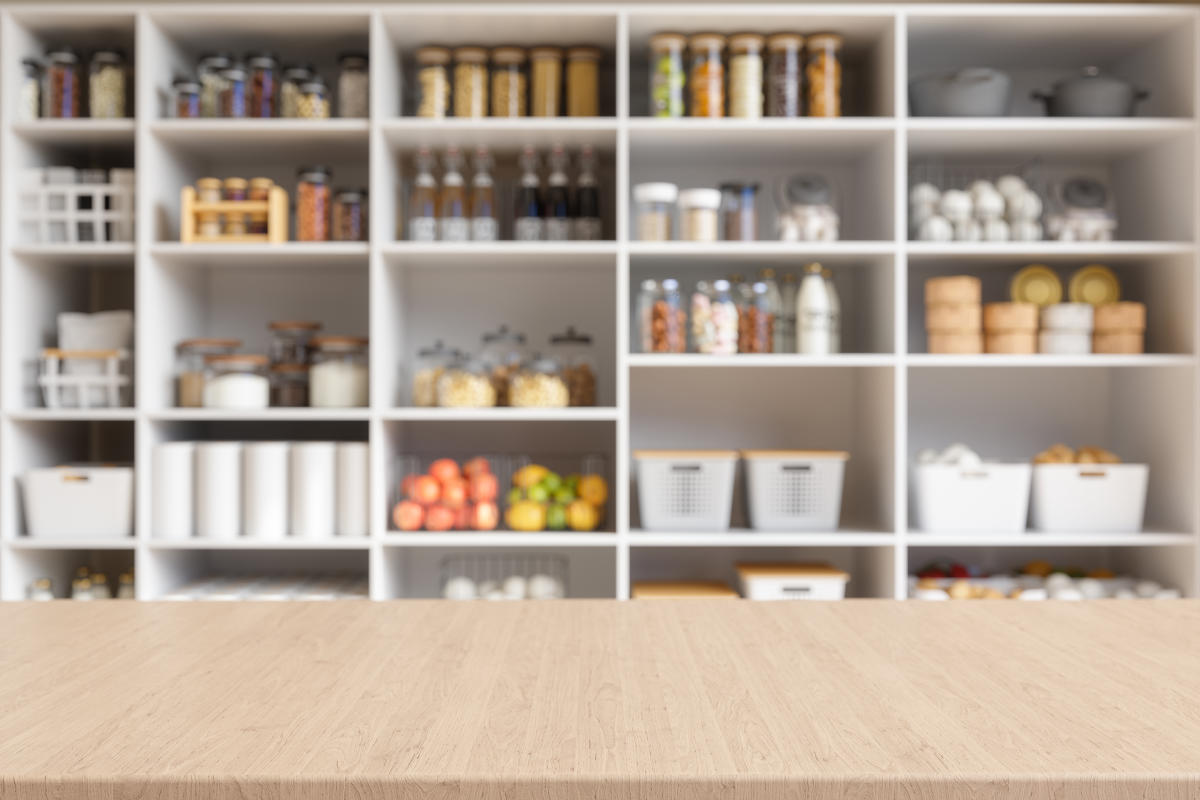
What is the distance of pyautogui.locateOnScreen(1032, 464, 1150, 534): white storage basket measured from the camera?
9.50 feet

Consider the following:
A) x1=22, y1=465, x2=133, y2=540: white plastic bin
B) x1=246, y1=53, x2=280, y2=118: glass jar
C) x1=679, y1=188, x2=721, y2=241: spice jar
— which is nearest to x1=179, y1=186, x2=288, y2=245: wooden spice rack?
x1=246, y1=53, x2=280, y2=118: glass jar

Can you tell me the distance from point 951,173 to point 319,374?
209cm

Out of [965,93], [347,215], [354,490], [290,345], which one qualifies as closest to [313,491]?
[354,490]

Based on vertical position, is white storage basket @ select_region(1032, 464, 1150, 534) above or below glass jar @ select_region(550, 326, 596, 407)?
below

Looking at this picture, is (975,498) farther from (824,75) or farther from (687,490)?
(824,75)

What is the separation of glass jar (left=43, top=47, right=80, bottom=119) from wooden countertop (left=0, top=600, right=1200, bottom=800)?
2134 mm

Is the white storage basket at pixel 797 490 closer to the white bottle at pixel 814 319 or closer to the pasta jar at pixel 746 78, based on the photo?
the white bottle at pixel 814 319

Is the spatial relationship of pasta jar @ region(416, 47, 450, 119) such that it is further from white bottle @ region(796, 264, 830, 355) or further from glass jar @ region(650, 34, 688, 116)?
white bottle @ region(796, 264, 830, 355)

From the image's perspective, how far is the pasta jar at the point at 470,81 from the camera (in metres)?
2.91

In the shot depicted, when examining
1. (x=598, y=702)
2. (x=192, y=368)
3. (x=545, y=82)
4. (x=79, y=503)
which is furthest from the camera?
(x=192, y=368)

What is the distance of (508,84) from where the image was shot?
2.94m

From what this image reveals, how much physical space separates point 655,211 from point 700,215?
0.44ft

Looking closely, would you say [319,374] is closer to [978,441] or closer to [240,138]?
[240,138]

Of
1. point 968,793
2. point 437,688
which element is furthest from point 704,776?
point 437,688
